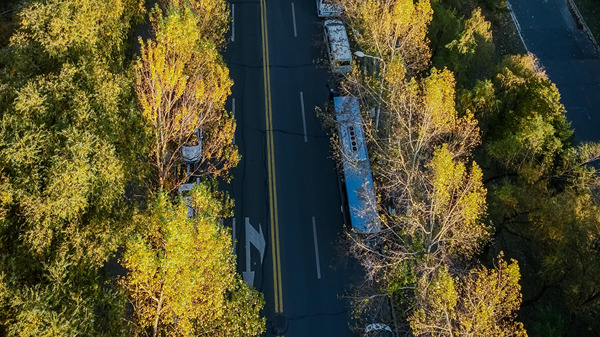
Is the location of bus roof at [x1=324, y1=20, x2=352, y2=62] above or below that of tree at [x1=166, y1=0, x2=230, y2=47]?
above

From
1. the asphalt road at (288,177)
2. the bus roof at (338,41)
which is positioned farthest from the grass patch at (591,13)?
the asphalt road at (288,177)

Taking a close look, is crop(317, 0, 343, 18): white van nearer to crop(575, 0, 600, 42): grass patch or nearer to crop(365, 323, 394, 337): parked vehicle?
crop(365, 323, 394, 337): parked vehicle

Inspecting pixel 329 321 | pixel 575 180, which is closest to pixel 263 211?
pixel 329 321

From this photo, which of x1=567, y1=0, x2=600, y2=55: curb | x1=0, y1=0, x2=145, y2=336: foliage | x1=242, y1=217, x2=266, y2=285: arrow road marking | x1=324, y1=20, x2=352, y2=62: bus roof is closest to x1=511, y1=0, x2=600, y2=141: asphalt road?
x1=567, y1=0, x2=600, y2=55: curb

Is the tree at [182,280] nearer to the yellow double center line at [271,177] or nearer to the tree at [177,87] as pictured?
the tree at [177,87]

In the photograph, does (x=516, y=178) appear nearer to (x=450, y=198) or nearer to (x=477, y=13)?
(x=450, y=198)

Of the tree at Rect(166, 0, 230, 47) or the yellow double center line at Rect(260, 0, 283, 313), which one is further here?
the tree at Rect(166, 0, 230, 47)

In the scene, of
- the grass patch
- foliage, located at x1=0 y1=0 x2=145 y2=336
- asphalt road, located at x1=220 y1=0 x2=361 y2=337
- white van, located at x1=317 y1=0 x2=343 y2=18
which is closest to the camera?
foliage, located at x1=0 y1=0 x2=145 y2=336
